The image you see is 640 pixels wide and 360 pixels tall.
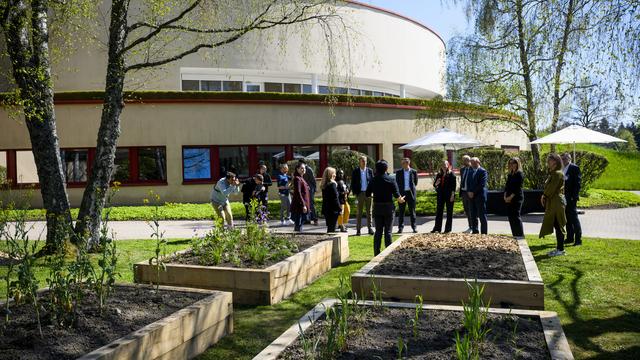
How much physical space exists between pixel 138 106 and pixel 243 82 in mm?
6430

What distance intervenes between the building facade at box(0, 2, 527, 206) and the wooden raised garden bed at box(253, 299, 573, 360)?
15.9 metres

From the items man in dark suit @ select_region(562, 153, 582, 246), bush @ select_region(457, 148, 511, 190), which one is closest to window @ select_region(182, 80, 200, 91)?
bush @ select_region(457, 148, 511, 190)

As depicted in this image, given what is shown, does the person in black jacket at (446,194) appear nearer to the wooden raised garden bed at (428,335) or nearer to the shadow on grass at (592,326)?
the shadow on grass at (592,326)

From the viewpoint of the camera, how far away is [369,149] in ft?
87.6

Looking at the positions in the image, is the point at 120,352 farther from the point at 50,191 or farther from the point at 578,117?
the point at 578,117

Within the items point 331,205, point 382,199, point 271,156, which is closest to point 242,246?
point 382,199

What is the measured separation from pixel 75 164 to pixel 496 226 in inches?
691

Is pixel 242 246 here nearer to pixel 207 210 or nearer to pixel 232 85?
pixel 207 210

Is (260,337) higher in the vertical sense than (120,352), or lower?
lower

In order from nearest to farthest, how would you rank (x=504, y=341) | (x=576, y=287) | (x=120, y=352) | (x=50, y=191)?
(x=120, y=352), (x=504, y=341), (x=576, y=287), (x=50, y=191)

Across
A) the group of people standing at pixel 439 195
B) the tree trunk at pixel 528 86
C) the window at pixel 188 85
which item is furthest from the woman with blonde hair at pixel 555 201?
the window at pixel 188 85

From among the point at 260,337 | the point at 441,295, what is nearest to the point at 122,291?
the point at 260,337

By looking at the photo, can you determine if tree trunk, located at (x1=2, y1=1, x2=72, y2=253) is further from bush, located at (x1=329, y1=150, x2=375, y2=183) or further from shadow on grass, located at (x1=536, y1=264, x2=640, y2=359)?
bush, located at (x1=329, y1=150, x2=375, y2=183)

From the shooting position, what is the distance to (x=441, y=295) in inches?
232
